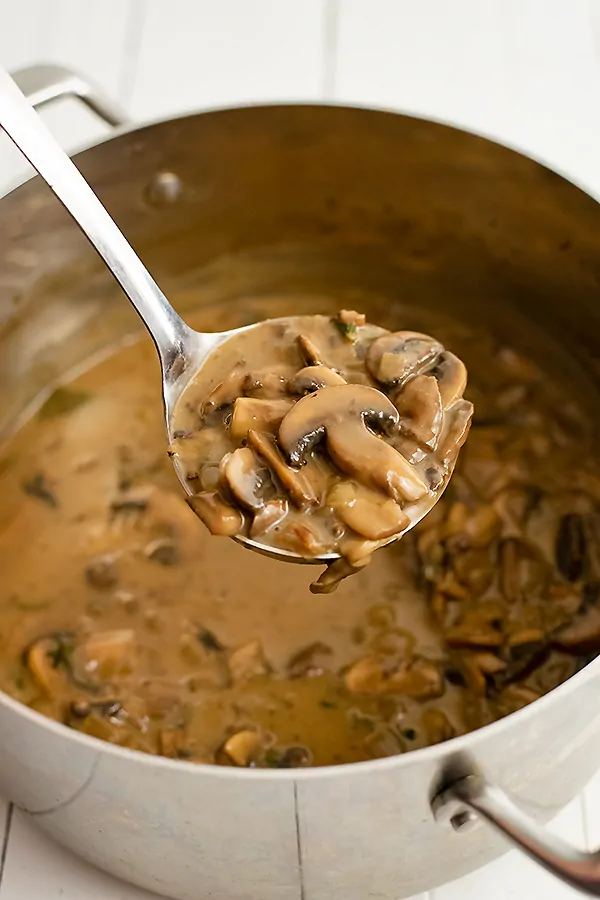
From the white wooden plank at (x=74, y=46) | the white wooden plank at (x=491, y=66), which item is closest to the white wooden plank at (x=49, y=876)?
the white wooden plank at (x=74, y=46)

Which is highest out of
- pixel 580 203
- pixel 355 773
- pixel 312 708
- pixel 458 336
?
pixel 580 203

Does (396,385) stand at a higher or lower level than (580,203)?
lower

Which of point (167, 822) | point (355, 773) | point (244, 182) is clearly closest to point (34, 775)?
point (167, 822)

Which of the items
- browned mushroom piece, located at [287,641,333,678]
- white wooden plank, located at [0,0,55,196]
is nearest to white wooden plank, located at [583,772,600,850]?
browned mushroom piece, located at [287,641,333,678]

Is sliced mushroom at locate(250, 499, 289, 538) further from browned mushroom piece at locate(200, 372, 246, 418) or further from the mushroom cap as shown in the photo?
browned mushroom piece at locate(200, 372, 246, 418)

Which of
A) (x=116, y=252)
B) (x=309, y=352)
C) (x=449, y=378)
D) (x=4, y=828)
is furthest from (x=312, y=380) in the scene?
(x=4, y=828)

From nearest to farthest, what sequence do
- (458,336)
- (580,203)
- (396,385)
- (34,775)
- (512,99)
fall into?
(34,775), (396,385), (580,203), (458,336), (512,99)

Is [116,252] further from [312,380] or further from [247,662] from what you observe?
[247,662]

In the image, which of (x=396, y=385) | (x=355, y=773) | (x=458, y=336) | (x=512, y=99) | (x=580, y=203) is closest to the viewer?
(x=355, y=773)

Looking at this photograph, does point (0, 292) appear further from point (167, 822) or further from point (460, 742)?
point (460, 742)
